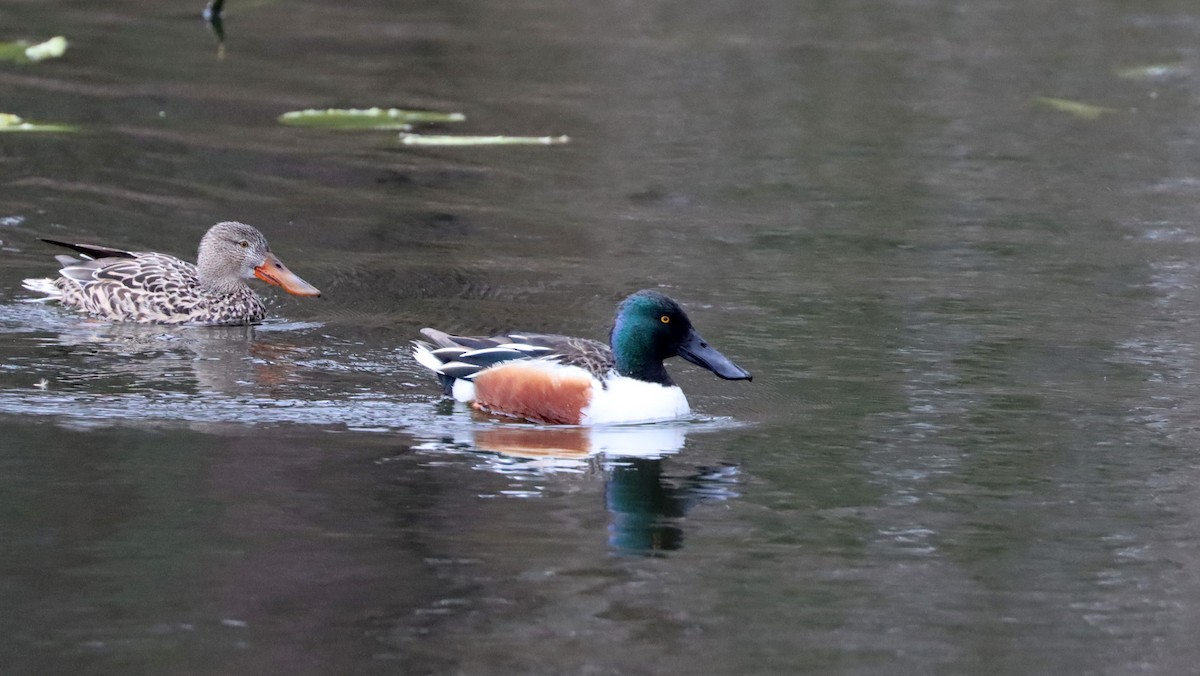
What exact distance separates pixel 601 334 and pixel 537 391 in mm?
1752

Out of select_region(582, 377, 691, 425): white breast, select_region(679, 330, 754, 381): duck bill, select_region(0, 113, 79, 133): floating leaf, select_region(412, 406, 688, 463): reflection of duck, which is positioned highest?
select_region(0, 113, 79, 133): floating leaf

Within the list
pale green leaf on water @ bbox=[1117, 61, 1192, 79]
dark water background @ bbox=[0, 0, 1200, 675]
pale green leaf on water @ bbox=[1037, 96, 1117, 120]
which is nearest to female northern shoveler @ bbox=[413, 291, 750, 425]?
dark water background @ bbox=[0, 0, 1200, 675]

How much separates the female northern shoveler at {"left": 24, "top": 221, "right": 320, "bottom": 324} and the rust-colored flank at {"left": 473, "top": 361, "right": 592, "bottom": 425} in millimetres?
2253

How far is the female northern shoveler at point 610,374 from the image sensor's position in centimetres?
899

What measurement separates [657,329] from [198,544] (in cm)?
282

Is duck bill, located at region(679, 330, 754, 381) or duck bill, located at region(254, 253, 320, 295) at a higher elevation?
duck bill, located at region(254, 253, 320, 295)

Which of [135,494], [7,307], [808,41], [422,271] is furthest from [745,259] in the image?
[808,41]

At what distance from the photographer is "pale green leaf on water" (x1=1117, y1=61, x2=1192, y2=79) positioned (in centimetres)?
1853

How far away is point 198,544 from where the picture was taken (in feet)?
22.9

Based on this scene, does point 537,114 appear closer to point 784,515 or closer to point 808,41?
point 808,41

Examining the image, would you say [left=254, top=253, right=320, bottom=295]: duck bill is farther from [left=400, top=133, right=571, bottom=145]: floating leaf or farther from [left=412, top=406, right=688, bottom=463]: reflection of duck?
[left=400, top=133, right=571, bottom=145]: floating leaf

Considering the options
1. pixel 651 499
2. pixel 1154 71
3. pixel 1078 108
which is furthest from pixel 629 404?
pixel 1154 71

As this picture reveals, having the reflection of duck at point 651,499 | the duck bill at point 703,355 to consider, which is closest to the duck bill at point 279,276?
the duck bill at point 703,355

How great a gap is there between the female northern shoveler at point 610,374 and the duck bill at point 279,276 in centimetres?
225
